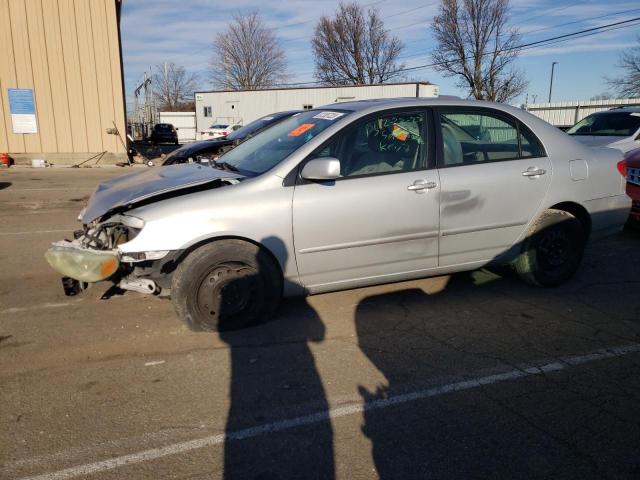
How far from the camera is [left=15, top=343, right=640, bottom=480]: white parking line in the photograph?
2418mm

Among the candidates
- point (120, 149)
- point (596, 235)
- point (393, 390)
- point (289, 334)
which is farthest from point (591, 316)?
point (120, 149)

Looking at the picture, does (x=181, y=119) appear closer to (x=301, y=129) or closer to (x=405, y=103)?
(x=301, y=129)

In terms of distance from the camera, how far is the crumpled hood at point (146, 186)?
377 cm

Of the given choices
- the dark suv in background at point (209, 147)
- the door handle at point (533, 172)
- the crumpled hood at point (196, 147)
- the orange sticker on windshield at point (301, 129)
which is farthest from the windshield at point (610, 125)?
the orange sticker on windshield at point (301, 129)

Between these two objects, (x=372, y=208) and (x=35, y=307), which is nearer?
A: (x=372, y=208)

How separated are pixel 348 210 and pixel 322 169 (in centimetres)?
41

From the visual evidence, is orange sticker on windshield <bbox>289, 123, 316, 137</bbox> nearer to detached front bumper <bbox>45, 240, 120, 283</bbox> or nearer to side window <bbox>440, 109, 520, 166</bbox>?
side window <bbox>440, 109, 520, 166</bbox>

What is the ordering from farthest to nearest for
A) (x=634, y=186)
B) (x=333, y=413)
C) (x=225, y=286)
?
1. (x=634, y=186)
2. (x=225, y=286)
3. (x=333, y=413)

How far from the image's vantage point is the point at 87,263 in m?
3.56

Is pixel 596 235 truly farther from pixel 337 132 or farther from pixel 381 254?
pixel 337 132

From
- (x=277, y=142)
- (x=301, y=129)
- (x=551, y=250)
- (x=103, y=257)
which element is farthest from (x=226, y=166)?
(x=551, y=250)

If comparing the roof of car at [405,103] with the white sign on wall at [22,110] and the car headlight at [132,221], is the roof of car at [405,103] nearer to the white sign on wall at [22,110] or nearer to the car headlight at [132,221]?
the car headlight at [132,221]

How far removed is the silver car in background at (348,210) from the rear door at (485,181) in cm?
1

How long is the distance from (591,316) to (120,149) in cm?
1826
